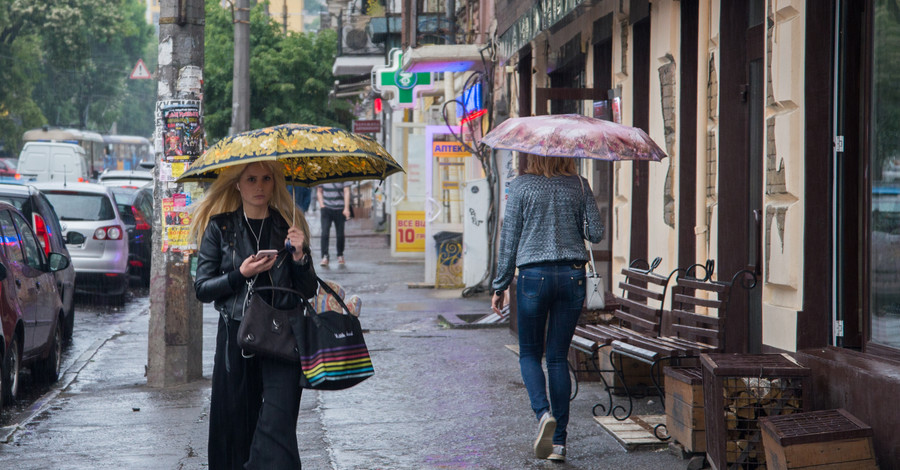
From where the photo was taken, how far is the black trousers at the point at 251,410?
4.75 metres

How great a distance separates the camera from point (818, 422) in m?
5.05

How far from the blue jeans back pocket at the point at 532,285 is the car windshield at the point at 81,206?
10678 mm

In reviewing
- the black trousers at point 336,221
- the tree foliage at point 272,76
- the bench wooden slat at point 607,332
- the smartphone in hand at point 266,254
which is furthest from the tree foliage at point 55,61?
the smartphone in hand at point 266,254

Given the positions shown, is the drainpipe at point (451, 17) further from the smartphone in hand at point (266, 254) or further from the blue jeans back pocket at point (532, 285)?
the smartphone in hand at point (266, 254)

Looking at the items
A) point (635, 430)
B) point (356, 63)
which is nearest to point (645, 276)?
point (635, 430)

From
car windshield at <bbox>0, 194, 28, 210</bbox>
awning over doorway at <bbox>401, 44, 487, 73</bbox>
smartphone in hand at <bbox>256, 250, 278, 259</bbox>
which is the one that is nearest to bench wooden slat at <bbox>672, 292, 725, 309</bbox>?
smartphone in hand at <bbox>256, 250, 278, 259</bbox>

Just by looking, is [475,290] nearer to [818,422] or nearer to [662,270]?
[662,270]

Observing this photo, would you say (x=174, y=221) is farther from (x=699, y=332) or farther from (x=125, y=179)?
(x=125, y=179)

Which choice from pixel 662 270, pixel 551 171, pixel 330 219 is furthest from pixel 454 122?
pixel 551 171

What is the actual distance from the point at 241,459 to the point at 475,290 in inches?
418

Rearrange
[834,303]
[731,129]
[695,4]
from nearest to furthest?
[834,303] → [731,129] → [695,4]

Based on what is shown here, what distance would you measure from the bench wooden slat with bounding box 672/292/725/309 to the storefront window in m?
1.18

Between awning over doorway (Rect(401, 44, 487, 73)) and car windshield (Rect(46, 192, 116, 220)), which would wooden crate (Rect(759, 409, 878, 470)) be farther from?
car windshield (Rect(46, 192, 116, 220))

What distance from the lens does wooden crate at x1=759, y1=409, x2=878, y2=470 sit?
4770 millimetres
